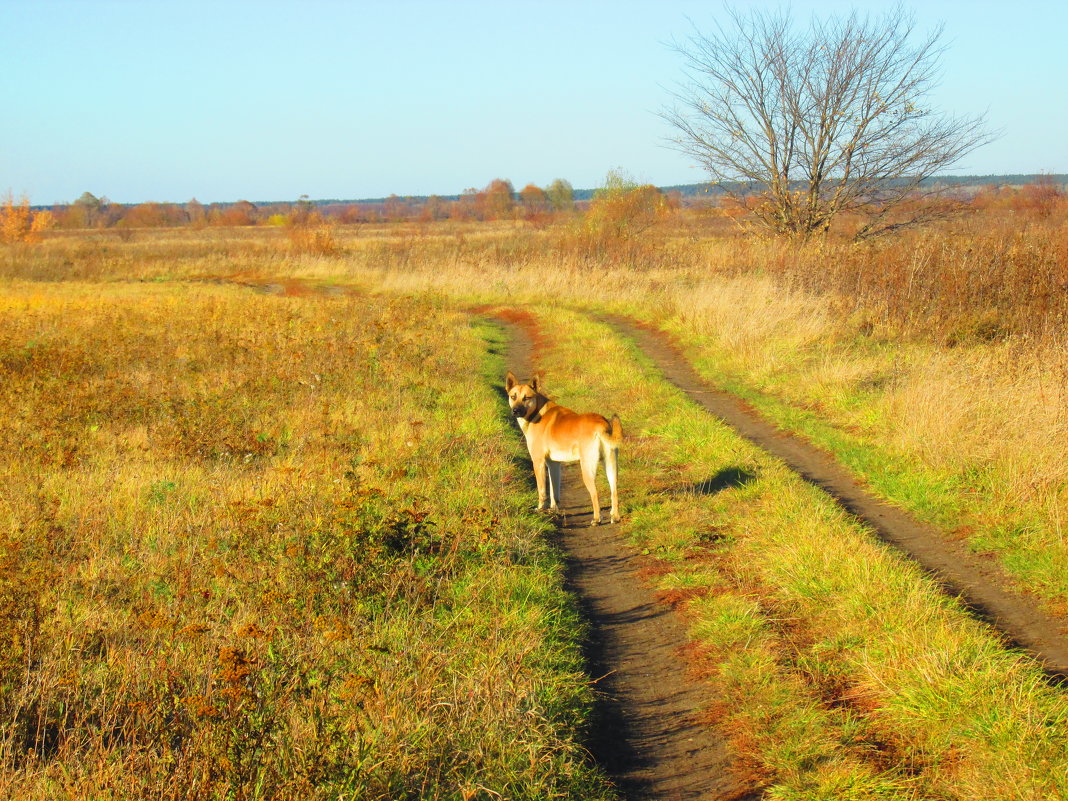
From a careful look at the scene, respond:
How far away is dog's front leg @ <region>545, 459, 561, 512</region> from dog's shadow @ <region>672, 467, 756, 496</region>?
3.86 ft

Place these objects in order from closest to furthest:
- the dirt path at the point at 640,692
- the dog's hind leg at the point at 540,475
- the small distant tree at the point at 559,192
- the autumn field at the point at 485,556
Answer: the autumn field at the point at 485,556 → the dirt path at the point at 640,692 → the dog's hind leg at the point at 540,475 → the small distant tree at the point at 559,192

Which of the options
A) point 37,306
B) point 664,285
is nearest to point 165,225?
point 37,306

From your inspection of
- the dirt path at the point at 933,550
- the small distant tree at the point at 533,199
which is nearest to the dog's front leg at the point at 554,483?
the dirt path at the point at 933,550

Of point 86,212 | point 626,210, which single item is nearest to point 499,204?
point 86,212

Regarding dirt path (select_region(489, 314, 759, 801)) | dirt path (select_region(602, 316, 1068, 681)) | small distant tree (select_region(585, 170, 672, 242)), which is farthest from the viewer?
small distant tree (select_region(585, 170, 672, 242))

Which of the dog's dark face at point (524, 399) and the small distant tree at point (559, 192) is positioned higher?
the small distant tree at point (559, 192)

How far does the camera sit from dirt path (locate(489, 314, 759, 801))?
377 cm

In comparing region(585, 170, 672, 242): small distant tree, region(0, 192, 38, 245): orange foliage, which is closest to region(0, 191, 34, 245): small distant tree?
region(0, 192, 38, 245): orange foliage

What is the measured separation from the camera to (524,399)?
786cm

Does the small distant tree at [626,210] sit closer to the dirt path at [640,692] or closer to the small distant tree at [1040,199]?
the small distant tree at [1040,199]

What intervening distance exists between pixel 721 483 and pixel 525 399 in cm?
214

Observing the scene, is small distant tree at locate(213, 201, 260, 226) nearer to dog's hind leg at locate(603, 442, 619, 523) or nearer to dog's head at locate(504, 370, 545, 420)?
dog's head at locate(504, 370, 545, 420)

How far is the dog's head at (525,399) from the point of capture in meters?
7.83

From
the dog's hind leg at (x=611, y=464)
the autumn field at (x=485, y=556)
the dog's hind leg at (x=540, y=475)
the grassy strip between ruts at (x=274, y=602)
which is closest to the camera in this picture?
the grassy strip between ruts at (x=274, y=602)
